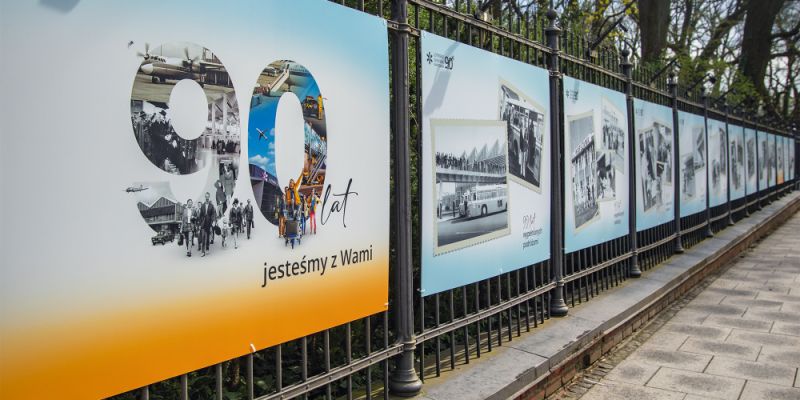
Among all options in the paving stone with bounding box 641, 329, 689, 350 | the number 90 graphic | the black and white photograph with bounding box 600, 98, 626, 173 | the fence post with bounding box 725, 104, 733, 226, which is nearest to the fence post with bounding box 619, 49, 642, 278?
the black and white photograph with bounding box 600, 98, 626, 173

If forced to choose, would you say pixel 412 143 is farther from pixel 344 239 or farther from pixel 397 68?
pixel 344 239

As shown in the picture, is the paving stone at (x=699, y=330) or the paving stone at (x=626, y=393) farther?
the paving stone at (x=699, y=330)

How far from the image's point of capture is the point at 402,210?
12.2 feet

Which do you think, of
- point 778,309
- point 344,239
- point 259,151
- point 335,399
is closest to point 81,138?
point 259,151

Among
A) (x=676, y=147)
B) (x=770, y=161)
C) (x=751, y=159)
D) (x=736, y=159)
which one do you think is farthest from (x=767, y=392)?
(x=770, y=161)

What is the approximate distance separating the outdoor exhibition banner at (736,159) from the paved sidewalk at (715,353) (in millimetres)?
5672

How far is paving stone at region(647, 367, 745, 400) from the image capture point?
4.50 meters

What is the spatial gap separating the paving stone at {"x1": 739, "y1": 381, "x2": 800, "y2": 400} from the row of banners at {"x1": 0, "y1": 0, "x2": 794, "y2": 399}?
88.4 inches

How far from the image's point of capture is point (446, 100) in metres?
4.07

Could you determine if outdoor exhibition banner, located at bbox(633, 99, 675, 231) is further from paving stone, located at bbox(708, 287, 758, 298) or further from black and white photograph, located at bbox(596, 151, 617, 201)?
paving stone, located at bbox(708, 287, 758, 298)

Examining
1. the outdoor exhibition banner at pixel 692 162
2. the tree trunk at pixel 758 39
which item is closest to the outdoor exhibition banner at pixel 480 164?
the outdoor exhibition banner at pixel 692 162

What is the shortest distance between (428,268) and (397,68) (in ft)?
4.26

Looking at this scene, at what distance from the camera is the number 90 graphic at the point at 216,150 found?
232cm

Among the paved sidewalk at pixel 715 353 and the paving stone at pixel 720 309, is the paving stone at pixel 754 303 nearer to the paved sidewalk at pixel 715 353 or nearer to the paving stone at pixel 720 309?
the paved sidewalk at pixel 715 353
